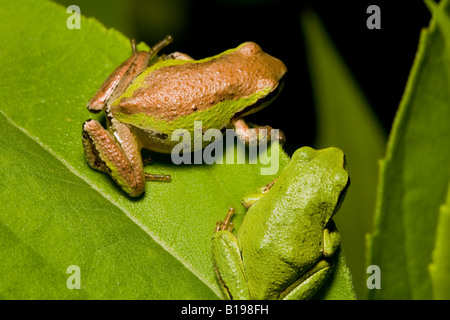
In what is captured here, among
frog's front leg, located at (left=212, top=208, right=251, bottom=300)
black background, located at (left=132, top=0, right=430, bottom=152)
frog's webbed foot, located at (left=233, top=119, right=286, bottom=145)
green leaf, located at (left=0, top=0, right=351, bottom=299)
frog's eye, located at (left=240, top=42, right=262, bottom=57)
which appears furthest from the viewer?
black background, located at (left=132, top=0, right=430, bottom=152)

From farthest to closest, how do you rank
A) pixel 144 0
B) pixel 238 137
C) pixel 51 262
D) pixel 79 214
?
pixel 144 0, pixel 238 137, pixel 79 214, pixel 51 262

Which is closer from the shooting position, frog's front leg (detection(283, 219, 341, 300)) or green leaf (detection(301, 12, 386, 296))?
frog's front leg (detection(283, 219, 341, 300))

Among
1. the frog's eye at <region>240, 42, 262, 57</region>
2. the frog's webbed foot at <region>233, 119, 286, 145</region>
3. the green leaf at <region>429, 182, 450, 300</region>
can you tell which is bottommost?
the green leaf at <region>429, 182, 450, 300</region>

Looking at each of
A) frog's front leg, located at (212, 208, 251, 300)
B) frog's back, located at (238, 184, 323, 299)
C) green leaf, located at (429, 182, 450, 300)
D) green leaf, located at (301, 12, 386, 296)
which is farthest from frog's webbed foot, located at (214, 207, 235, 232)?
green leaf, located at (429, 182, 450, 300)

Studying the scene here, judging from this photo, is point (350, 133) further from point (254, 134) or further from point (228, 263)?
point (228, 263)

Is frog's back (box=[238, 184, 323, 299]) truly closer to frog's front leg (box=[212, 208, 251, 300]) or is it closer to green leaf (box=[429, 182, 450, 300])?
frog's front leg (box=[212, 208, 251, 300])

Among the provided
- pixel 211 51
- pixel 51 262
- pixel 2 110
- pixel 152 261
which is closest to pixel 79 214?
pixel 51 262

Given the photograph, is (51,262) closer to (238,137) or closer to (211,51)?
(238,137)
